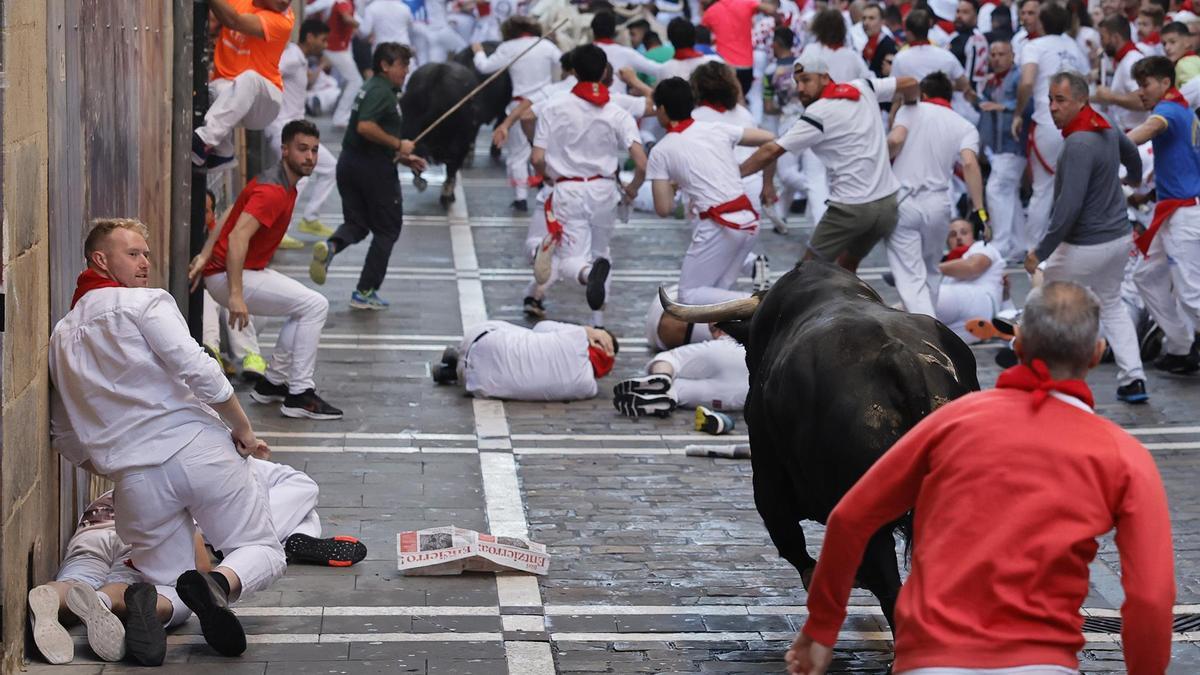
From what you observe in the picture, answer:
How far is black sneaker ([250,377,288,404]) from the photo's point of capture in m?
11.0

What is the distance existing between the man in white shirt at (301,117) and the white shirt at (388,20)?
581 cm

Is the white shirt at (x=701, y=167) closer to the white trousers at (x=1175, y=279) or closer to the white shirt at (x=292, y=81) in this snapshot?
the white trousers at (x=1175, y=279)

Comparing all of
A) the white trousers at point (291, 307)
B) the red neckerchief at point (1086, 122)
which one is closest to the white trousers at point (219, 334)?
the white trousers at point (291, 307)

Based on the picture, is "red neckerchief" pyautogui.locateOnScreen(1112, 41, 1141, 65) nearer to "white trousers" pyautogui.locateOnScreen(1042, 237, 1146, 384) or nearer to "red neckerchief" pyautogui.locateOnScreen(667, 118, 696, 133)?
"white trousers" pyautogui.locateOnScreen(1042, 237, 1146, 384)

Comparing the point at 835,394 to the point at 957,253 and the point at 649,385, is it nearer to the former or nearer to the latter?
the point at 649,385

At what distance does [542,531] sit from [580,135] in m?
5.77

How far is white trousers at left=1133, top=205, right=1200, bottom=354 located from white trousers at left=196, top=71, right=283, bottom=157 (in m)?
6.20

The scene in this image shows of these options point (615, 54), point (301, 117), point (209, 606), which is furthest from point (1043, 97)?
point (209, 606)

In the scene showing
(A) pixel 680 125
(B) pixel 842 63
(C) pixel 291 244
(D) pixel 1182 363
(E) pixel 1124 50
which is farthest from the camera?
(B) pixel 842 63

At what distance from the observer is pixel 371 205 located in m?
13.9

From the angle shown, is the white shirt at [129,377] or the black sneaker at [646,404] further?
the black sneaker at [646,404]

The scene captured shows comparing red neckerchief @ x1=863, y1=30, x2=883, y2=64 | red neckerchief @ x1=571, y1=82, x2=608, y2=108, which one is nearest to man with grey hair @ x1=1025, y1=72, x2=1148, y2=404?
red neckerchief @ x1=571, y1=82, x2=608, y2=108

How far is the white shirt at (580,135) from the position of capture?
538 inches

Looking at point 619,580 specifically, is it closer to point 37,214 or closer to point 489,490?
point 489,490
